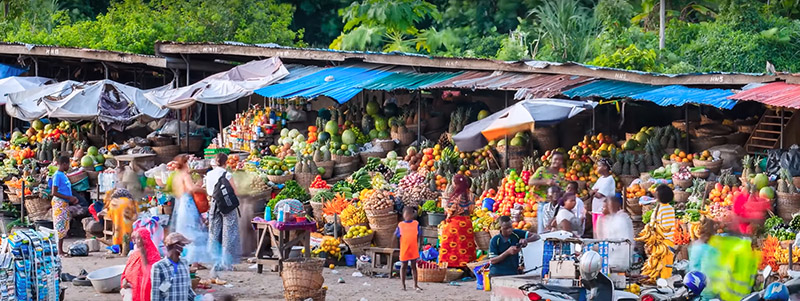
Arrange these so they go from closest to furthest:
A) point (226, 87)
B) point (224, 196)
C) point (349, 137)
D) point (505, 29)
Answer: point (224, 196) → point (349, 137) → point (226, 87) → point (505, 29)

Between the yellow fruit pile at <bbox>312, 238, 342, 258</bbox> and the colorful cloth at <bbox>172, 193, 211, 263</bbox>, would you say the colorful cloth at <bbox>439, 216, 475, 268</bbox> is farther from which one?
the colorful cloth at <bbox>172, 193, 211, 263</bbox>

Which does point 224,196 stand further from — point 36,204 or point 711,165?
point 711,165

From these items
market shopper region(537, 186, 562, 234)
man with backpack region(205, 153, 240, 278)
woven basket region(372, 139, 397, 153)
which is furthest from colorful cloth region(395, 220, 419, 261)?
woven basket region(372, 139, 397, 153)

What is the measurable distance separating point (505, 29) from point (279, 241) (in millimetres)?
21858

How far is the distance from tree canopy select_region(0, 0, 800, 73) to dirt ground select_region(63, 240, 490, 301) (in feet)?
37.4

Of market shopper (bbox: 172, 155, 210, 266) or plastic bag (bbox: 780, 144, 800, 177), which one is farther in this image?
market shopper (bbox: 172, 155, 210, 266)

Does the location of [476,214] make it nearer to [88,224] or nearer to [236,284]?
[236,284]

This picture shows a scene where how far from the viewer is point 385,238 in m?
15.0

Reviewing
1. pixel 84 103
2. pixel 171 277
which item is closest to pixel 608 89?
pixel 171 277

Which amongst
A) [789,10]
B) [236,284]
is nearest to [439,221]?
[236,284]

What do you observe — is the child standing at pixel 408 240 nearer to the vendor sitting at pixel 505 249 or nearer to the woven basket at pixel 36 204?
the vendor sitting at pixel 505 249

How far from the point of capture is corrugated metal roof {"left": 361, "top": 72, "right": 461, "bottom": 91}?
1672 cm

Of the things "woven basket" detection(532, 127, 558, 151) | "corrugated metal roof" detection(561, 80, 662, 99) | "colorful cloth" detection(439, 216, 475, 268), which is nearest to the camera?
"colorful cloth" detection(439, 216, 475, 268)

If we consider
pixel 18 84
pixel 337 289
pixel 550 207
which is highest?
pixel 18 84
